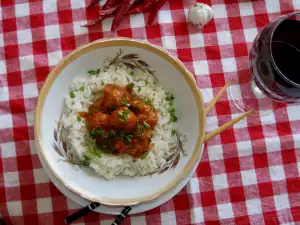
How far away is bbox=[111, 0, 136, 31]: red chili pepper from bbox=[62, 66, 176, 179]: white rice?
0.86 feet

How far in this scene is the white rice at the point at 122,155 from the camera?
2.09 meters

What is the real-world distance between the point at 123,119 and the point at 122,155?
24 cm

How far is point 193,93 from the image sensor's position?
6.75ft

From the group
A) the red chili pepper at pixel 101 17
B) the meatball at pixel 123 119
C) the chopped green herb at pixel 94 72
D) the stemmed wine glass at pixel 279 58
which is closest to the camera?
the stemmed wine glass at pixel 279 58

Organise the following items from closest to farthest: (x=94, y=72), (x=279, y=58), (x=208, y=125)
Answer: (x=279, y=58) < (x=94, y=72) < (x=208, y=125)

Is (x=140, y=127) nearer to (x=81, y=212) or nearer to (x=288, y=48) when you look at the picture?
(x=81, y=212)

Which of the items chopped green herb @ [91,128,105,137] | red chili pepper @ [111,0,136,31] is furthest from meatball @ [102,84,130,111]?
red chili pepper @ [111,0,136,31]

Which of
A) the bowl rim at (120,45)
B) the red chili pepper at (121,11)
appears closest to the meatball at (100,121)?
the bowl rim at (120,45)

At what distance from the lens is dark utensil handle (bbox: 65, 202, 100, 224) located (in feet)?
6.78

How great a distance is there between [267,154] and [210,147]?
314 millimetres

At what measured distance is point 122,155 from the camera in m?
2.12

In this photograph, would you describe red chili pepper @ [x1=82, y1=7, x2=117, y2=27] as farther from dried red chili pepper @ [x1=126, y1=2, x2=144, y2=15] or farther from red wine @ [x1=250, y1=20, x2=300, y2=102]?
red wine @ [x1=250, y1=20, x2=300, y2=102]

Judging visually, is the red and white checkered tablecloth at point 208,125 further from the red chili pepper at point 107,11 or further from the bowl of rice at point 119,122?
the bowl of rice at point 119,122

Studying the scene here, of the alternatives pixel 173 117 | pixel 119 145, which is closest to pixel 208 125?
pixel 173 117
